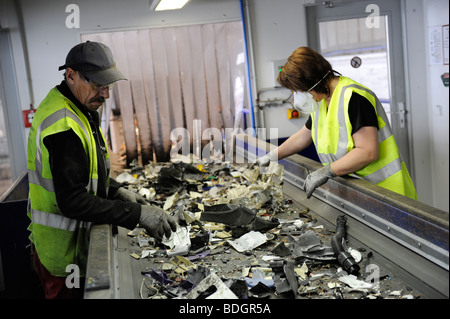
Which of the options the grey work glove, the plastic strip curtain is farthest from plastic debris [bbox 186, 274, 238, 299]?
the plastic strip curtain

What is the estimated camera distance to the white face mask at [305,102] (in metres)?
→ 2.82

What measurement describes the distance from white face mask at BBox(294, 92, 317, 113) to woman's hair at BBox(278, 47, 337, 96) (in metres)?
0.09

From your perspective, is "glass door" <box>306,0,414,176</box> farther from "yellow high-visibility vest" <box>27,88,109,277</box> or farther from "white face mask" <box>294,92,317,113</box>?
"yellow high-visibility vest" <box>27,88,109,277</box>

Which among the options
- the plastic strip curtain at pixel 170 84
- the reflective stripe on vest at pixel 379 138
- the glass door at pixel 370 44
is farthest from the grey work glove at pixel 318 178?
the glass door at pixel 370 44

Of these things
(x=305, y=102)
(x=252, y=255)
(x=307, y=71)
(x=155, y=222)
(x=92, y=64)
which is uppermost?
(x=92, y=64)

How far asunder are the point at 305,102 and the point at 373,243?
1.04 meters

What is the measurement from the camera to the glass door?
16.6 ft

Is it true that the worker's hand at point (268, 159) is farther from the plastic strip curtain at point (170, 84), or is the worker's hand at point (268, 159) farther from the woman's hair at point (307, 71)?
the plastic strip curtain at point (170, 84)

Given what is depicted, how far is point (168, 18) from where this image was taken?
473cm

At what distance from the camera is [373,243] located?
2086mm

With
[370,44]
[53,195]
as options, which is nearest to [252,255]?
[53,195]

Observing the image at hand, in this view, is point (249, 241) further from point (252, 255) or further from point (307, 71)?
point (307, 71)
